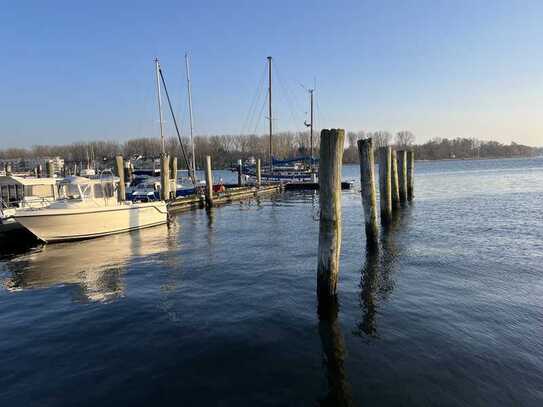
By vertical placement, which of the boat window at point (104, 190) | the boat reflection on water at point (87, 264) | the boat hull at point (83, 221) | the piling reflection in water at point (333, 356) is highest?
the boat window at point (104, 190)

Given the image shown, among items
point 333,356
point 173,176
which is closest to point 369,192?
point 333,356

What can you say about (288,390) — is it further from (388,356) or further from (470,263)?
(470,263)

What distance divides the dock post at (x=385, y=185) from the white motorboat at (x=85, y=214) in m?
14.5

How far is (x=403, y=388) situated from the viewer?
6406 mm

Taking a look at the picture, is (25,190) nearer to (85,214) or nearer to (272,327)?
(85,214)

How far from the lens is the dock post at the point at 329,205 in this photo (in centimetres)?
982

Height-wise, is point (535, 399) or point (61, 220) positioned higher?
point (61, 220)

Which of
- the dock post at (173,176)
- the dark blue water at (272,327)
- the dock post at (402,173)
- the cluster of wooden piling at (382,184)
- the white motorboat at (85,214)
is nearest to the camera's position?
the dark blue water at (272,327)

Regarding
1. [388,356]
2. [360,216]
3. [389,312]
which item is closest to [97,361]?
[388,356]

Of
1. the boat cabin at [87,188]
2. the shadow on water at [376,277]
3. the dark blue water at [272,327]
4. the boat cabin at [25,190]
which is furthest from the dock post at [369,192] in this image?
the boat cabin at [25,190]

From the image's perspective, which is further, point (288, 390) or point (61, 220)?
point (61, 220)

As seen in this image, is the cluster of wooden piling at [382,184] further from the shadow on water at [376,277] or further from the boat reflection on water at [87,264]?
the boat reflection on water at [87,264]

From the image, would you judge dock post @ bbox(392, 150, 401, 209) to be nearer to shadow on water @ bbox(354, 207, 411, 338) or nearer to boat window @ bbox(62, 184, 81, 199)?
shadow on water @ bbox(354, 207, 411, 338)

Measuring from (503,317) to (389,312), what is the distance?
2.63 metres
